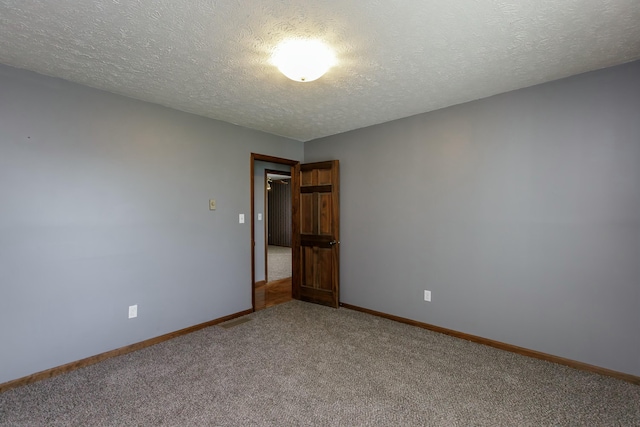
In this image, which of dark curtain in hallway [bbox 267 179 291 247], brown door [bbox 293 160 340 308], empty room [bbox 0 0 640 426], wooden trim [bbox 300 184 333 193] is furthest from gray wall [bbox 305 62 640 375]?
dark curtain in hallway [bbox 267 179 291 247]

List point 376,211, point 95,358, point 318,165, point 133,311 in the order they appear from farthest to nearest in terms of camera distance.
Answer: point 318,165 → point 376,211 → point 133,311 → point 95,358

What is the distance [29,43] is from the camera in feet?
6.38

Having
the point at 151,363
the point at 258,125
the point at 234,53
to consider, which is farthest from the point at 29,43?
the point at 151,363

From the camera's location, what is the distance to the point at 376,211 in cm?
380

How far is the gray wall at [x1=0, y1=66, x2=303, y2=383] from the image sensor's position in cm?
228

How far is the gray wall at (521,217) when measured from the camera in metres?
2.33

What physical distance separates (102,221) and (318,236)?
2535 mm

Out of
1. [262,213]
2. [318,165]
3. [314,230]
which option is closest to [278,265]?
[262,213]

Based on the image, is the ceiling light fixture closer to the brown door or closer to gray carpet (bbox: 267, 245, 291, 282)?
the brown door

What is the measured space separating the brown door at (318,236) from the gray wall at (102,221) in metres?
1.09

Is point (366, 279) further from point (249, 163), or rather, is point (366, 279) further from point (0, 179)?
point (0, 179)

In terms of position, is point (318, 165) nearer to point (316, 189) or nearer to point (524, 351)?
point (316, 189)

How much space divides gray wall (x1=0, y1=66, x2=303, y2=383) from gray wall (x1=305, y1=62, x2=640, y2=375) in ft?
6.78

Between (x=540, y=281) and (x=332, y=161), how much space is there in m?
2.68
